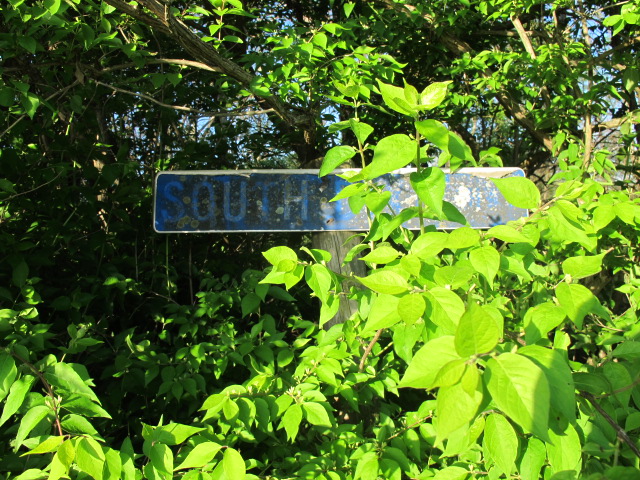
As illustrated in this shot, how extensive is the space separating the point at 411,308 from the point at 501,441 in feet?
0.71

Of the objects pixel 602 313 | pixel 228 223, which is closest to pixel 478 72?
pixel 228 223

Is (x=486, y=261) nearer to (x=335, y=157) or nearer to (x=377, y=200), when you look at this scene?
(x=377, y=200)

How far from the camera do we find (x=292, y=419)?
1150mm

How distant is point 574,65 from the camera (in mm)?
2832

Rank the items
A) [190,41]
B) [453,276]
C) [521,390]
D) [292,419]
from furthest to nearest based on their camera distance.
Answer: [190,41], [292,419], [453,276], [521,390]

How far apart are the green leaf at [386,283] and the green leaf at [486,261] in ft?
0.41

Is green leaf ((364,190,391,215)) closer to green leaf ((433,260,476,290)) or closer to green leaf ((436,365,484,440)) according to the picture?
green leaf ((433,260,476,290))

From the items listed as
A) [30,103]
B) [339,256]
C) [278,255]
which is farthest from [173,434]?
[30,103]

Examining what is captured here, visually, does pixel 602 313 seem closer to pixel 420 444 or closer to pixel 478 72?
pixel 420 444

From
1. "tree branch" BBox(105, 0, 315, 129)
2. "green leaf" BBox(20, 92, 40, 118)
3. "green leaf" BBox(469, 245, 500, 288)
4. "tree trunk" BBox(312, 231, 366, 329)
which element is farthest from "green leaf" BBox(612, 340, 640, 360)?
"green leaf" BBox(20, 92, 40, 118)

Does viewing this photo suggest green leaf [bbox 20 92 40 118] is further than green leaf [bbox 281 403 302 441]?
Yes

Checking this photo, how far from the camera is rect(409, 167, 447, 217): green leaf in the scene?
2.68 ft

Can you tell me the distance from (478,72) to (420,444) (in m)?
2.34

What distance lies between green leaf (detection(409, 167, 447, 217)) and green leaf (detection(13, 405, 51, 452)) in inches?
29.2
